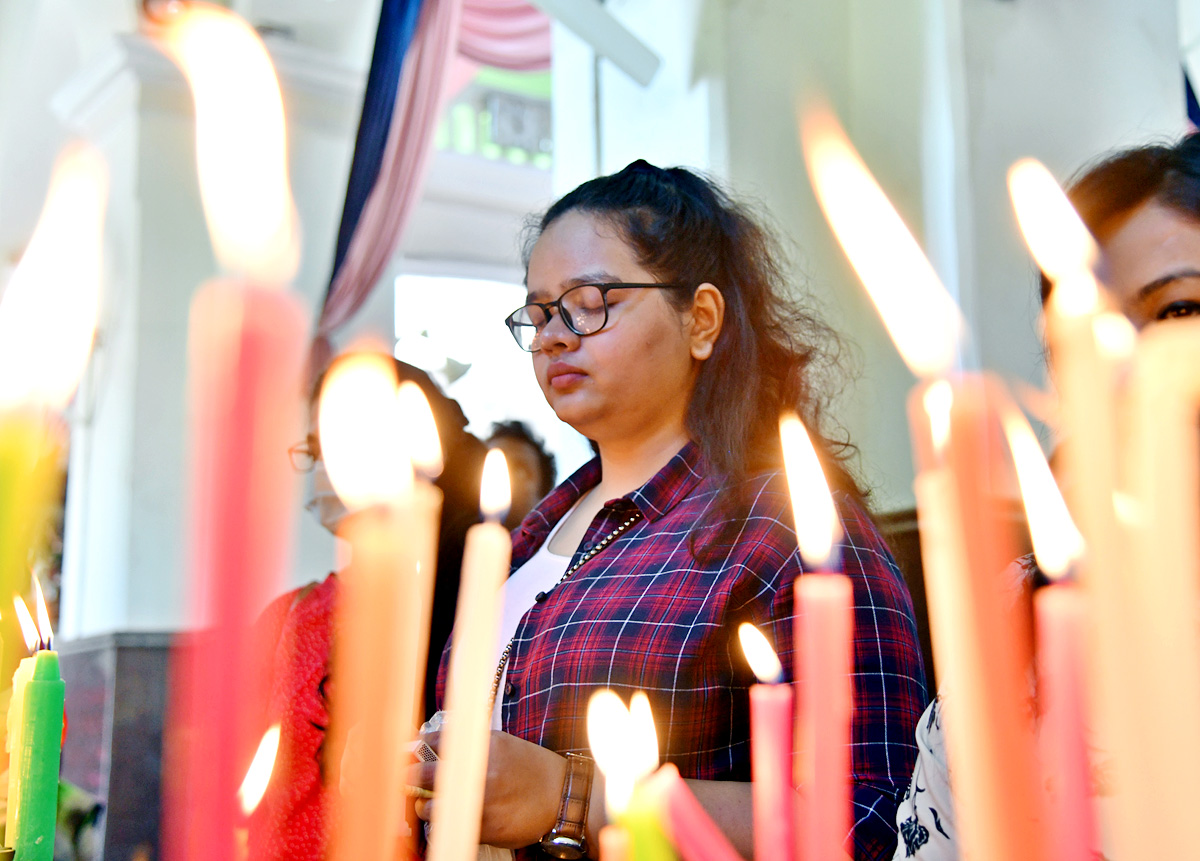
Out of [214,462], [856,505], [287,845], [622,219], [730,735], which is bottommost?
[287,845]

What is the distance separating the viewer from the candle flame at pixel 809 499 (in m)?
0.33

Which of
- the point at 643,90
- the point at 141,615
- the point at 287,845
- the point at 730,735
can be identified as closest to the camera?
the point at 730,735

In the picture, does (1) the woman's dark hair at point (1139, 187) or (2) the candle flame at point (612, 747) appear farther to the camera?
(1) the woman's dark hair at point (1139, 187)

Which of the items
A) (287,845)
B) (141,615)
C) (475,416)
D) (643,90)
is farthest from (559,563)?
(475,416)

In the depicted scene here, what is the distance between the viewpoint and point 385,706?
0.23 m

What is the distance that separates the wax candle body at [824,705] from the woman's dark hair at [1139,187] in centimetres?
81

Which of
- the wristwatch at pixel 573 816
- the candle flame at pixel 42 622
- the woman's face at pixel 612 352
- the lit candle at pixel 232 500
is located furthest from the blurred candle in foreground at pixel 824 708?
the woman's face at pixel 612 352

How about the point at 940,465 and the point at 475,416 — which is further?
the point at 475,416

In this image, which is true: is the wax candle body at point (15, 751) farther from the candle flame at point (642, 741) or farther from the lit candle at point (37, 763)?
the candle flame at point (642, 741)

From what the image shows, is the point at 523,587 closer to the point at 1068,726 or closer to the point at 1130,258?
the point at 1130,258

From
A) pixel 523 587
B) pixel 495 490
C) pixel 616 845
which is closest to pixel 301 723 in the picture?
pixel 523 587

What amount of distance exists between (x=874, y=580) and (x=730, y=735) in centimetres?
19

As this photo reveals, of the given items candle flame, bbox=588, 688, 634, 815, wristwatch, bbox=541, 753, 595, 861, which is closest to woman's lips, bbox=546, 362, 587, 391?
wristwatch, bbox=541, 753, 595, 861

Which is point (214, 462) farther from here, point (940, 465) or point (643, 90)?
point (643, 90)
